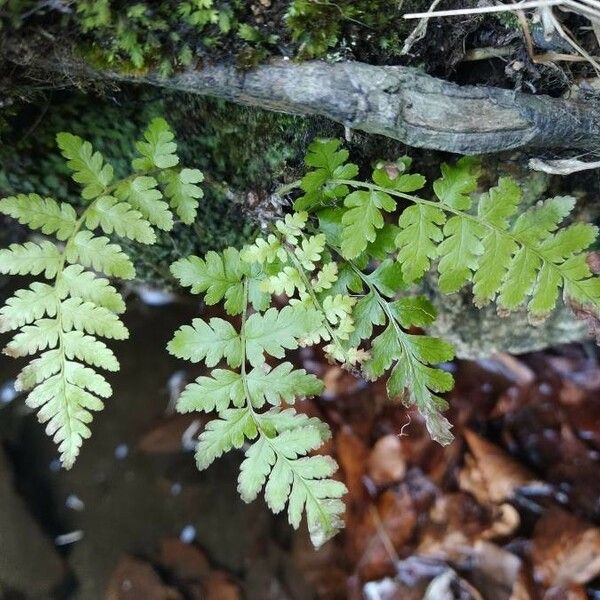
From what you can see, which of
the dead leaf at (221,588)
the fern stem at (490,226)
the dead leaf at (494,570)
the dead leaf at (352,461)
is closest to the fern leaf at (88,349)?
the fern stem at (490,226)

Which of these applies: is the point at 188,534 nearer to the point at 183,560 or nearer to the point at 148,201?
the point at 183,560

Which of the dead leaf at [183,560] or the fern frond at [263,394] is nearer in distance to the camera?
the fern frond at [263,394]

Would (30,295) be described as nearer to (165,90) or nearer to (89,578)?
(165,90)

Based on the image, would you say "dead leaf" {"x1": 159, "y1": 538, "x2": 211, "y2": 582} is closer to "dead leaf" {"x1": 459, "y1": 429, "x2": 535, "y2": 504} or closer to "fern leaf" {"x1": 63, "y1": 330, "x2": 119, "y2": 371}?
"dead leaf" {"x1": 459, "y1": 429, "x2": 535, "y2": 504}

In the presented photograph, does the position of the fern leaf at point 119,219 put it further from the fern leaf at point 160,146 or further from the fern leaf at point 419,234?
the fern leaf at point 419,234

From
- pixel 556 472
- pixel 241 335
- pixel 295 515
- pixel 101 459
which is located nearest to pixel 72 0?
pixel 241 335

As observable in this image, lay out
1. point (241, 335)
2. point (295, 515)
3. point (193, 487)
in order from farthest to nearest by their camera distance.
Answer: point (193, 487) < point (241, 335) < point (295, 515)
